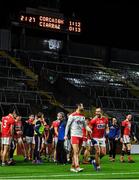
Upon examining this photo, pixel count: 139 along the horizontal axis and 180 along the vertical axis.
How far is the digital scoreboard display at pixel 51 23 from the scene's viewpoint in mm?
37656

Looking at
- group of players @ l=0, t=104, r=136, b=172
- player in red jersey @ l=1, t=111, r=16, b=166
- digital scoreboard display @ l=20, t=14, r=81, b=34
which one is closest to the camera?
group of players @ l=0, t=104, r=136, b=172

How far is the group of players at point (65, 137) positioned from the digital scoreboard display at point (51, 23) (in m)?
12.1

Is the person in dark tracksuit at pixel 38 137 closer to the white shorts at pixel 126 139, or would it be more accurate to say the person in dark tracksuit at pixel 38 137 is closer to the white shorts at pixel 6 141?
the white shorts at pixel 6 141

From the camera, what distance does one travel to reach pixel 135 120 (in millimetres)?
38594

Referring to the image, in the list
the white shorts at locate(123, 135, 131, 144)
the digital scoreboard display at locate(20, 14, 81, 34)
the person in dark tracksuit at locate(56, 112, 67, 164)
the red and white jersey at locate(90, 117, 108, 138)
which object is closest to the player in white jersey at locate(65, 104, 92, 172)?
the red and white jersey at locate(90, 117, 108, 138)

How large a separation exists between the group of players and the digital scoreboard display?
478 inches

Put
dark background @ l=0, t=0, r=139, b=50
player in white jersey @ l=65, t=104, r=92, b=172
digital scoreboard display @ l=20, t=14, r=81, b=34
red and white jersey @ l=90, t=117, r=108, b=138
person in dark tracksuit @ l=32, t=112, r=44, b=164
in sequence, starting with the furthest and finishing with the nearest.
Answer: dark background @ l=0, t=0, r=139, b=50 → digital scoreboard display @ l=20, t=14, r=81, b=34 → person in dark tracksuit @ l=32, t=112, r=44, b=164 → red and white jersey @ l=90, t=117, r=108, b=138 → player in white jersey @ l=65, t=104, r=92, b=172

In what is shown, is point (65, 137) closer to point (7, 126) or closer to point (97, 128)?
point (97, 128)

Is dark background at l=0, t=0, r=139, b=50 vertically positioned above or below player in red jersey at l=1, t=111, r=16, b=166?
above

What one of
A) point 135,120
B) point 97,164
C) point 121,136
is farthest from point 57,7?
point 97,164

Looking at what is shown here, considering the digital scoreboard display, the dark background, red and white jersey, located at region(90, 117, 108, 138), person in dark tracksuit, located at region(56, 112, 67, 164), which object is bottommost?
person in dark tracksuit, located at region(56, 112, 67, 164)

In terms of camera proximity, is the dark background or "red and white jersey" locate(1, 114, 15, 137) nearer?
"red and white jersey" locate(1, 114, 15, 137)

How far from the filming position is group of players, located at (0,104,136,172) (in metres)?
18.3

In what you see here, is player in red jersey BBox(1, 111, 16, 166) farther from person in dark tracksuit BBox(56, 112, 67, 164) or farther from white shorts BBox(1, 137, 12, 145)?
person in dark tracksuit BBox(56, 112, 67, 164)
